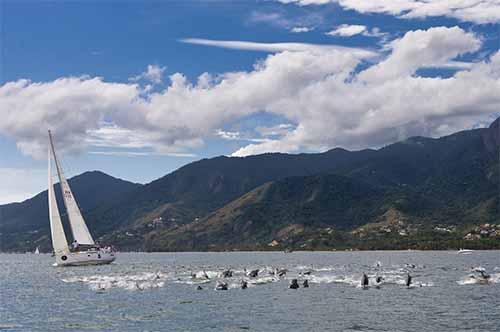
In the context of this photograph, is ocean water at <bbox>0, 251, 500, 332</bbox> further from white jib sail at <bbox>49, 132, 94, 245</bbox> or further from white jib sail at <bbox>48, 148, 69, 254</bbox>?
white jib sail at <bbox>49, 132, 94, 245</bbox>

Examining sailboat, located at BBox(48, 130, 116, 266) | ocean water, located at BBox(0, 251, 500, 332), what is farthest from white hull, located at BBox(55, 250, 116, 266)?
ocean water, located at BBox(0, 251, 500, 332)

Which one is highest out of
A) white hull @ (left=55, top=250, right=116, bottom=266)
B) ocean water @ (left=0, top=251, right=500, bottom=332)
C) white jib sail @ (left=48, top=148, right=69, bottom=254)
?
white jib sail @ (left=48, top=148, right=69, bottom=254)

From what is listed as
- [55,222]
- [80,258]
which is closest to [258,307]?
[55,222]

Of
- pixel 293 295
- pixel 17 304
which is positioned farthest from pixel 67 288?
A: pixel 293 295

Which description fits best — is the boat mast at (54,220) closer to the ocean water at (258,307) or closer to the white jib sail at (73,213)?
the white jib sail at (73,213)

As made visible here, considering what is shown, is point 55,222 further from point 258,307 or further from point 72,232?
point 258,307

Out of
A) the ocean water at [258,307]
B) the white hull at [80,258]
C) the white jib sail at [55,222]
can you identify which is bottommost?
the ocean water at [258,307]

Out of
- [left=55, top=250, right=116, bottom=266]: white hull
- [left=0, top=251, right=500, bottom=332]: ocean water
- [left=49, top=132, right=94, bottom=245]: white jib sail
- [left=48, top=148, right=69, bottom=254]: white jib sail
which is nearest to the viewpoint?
[left=0, top=251, right=500, bottom=332]: ocean water

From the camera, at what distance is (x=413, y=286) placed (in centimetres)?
9544

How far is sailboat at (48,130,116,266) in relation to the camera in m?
164

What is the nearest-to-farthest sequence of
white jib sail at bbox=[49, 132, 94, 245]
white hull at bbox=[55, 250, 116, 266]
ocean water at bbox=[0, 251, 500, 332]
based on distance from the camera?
ocean water at bbox=[0, 251, 500, 332]
white jib sail at bbox=[49, 132, 94, 245]
white hull at bbox=[55, 250, 116, 266]

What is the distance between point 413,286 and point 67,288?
187 ft

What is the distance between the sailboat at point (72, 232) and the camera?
164m

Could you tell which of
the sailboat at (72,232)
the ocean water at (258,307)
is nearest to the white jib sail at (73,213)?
the sailboat at (72,232)
